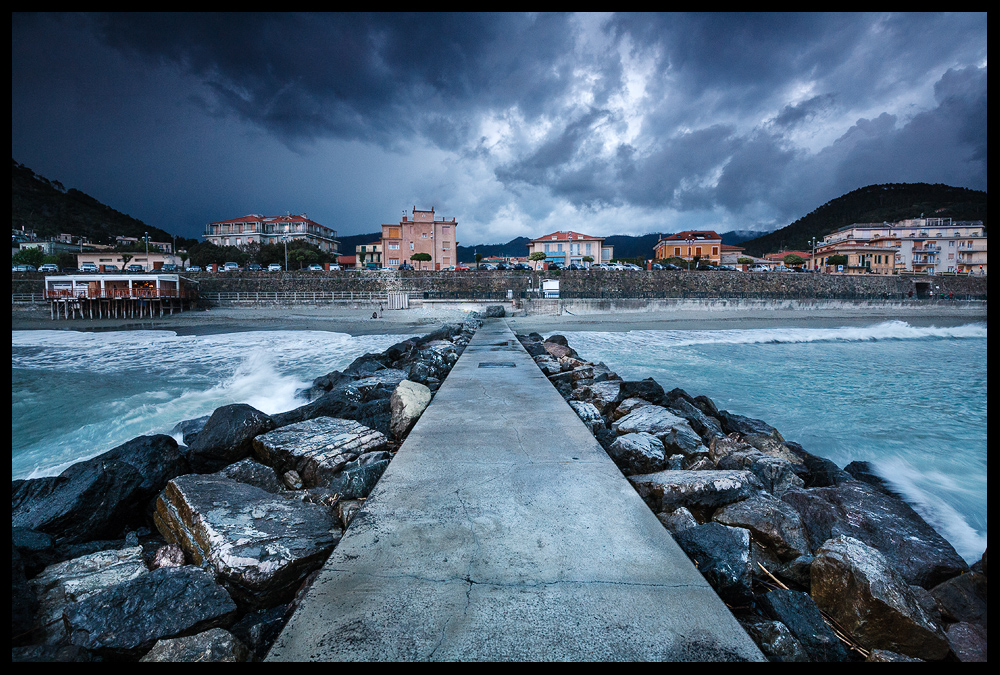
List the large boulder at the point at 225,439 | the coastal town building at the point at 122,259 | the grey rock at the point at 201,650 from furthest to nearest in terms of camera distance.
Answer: the coastal town building at the point at 122,259 < the large boulder at the point at 225,439 < the grey rock at the point at 201,650

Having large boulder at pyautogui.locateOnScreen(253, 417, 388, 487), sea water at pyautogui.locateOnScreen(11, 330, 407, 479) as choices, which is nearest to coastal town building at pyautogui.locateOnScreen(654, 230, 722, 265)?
sea water at pyautogui.locateOnScreen(11, 330, 407, 479)

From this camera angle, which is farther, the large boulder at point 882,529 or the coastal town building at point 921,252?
the coastal town building at point 921,252

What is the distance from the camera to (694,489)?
2736 millimetres

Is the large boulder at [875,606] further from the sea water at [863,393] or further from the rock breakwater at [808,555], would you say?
the sea water at [863,393]

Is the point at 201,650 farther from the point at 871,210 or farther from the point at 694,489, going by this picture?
the point at 871,210

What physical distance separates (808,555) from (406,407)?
3.20m

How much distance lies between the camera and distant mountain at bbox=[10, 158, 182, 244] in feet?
267

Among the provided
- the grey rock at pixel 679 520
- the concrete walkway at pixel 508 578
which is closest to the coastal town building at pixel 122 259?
the concrete walkway at pixel 508 578

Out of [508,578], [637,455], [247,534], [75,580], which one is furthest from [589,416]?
[75,580]

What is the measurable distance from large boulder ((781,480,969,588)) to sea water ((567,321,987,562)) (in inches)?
47.3

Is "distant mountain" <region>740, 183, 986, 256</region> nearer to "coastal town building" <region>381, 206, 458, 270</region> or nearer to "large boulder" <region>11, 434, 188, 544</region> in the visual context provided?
"coastal town building" <region>381, 206, 458, 270</region>

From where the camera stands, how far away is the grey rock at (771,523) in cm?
235

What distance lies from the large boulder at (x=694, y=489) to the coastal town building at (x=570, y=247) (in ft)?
214
